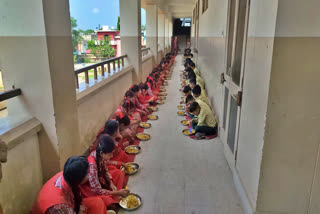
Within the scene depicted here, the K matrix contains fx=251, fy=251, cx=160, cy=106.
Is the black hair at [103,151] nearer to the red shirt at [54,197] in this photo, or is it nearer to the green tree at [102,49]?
the red shirt at [54,197]

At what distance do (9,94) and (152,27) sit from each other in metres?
10.6

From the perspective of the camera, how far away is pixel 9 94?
2.23 metres

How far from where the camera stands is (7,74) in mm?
2400

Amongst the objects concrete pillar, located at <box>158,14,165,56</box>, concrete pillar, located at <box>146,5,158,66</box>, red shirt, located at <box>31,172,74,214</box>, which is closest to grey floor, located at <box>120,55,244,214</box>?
red shirt, located at <box>31,172,74,214</box>

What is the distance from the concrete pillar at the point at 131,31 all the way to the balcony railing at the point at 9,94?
5.45 metres

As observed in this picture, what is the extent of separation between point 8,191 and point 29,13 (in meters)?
1.55

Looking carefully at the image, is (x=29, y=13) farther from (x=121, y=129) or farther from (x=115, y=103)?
(x=115, y=103)

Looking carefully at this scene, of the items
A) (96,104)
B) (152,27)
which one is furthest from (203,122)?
(152,27)

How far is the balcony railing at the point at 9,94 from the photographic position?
2.14m

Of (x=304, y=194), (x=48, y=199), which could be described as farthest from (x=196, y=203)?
(x=48, y=199)

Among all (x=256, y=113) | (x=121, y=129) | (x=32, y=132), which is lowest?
(x=121, y=129)

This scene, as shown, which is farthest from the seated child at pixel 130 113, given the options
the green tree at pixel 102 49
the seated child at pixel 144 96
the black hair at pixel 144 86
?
the green tree at pixel 102 49

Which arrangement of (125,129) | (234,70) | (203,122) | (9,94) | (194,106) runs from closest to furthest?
(9,94) → (234,70) → (125,129) → (194,106) → (203,122)

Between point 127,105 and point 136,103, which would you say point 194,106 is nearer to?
point 127,105
